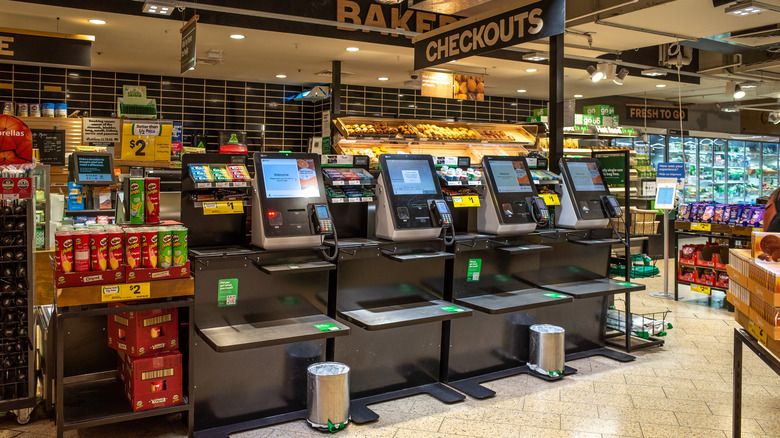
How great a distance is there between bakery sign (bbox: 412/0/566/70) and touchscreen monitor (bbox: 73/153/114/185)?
9.94 feet

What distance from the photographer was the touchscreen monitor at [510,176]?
4.71 metres

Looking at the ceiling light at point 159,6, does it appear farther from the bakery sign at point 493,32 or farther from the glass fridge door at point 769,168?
the glass fridge door at point 769,168

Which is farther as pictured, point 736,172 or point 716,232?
point 736,172

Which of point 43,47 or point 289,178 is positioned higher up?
point 43,47

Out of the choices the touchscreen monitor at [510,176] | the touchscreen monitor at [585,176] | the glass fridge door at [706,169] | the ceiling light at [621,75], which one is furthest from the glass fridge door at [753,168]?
the touchscreen monitor at [510,176]

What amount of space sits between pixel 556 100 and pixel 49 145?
5580 mm

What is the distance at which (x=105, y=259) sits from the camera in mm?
3145

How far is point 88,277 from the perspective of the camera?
122 inches

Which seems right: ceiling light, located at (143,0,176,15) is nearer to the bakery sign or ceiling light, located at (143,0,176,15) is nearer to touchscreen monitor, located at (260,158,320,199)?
the bakery sign

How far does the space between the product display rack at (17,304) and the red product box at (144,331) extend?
0.45 meters

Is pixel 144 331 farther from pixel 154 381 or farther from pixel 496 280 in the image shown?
pixel 496 280

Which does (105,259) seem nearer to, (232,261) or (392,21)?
(232,261)

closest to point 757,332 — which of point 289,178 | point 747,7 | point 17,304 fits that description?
point 289,178

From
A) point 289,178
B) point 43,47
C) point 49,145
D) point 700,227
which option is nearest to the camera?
point 289,178
